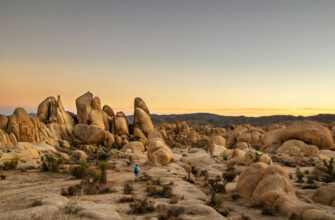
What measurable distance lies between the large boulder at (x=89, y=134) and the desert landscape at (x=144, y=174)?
7.7 inches

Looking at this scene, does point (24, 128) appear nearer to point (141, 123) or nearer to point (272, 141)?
point (141, 123)

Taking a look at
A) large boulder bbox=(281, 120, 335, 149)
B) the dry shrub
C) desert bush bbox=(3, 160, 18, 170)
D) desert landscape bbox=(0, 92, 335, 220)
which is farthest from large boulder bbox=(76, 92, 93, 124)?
the dry shrub

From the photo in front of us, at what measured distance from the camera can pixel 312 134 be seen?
1606 inches

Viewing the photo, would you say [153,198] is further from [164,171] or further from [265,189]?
[164,171]

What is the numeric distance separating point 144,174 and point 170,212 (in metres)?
11.5

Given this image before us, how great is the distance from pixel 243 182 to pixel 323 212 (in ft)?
22.7

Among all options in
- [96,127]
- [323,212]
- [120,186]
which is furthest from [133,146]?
[323,212]

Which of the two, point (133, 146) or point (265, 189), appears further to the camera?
point (133, 146)

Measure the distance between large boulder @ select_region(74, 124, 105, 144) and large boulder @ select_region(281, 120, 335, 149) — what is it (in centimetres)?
3488

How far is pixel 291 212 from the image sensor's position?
39.5 ft

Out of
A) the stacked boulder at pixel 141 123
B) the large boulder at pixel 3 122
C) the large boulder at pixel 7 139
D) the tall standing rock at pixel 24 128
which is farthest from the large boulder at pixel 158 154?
the stacked boulder at pixel 141 123

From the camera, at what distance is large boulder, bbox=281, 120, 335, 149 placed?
4072 centimetres

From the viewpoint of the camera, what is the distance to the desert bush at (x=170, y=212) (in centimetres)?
1113

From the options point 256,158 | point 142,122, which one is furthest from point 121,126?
point 256,158
